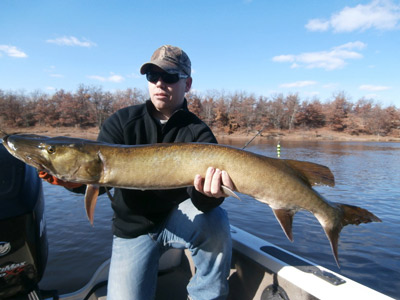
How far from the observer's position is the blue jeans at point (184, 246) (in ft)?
8.12

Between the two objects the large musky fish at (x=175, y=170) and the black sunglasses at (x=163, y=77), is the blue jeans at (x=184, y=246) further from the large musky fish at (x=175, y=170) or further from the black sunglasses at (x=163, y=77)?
the black sunglasses at (x=163, y=77)

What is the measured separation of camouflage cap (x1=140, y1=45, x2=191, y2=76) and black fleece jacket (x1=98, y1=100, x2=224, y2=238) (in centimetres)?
43

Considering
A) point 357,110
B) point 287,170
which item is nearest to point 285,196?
point 287,170

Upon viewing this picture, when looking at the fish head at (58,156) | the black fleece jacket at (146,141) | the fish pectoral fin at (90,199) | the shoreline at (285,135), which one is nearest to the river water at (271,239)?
the black fleece jacket at (146,141)

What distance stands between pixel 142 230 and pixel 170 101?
4.60 ft

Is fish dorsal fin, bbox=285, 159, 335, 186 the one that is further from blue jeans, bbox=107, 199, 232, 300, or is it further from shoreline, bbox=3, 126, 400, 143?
shoreline, bbox=3, 126, 400, 143

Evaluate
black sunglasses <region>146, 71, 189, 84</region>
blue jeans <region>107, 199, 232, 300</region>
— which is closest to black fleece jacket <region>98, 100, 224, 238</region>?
blue jeans <region>107, 199, 232, 300</region>

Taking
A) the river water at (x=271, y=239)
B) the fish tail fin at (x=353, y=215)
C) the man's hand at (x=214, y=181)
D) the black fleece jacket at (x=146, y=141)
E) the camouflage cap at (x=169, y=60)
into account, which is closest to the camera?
the man's hand at (x=214, y=181)

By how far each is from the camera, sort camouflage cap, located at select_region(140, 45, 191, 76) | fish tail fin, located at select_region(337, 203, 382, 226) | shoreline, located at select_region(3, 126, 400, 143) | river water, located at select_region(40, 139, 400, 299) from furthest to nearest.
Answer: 1. shoreline, located at select_region(3, 126, 400, 143)
2. river water, located at select_region(40, 139, 400, 299)
3. camouflage cap, located at select_region(140, 45, 191, 76)
4. fish tail fin, located at select_region(337, 203, 382, 226)

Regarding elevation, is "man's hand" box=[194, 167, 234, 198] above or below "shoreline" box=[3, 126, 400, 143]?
above

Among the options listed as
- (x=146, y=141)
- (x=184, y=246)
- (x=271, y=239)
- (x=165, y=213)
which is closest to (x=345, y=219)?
(x=184, y=246)

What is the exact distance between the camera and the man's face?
9.70 feet

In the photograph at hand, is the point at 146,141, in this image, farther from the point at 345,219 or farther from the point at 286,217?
the point at 345,219

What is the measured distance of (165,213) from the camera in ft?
9.00
